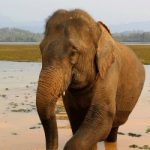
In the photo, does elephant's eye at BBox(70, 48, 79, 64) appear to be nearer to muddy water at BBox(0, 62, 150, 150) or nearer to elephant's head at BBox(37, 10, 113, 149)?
elephant's head at BBox(37, 10, 113, 149)

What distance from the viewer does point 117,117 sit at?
29.4 feet

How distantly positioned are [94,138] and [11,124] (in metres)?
5.83

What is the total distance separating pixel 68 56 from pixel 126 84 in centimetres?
229

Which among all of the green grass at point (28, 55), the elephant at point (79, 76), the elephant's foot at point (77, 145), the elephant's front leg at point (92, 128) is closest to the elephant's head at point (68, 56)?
the elephant at point (79, 76)

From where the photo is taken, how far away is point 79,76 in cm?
703

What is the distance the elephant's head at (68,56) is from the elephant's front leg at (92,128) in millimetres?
449

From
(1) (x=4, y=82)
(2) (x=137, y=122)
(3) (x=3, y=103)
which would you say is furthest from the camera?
(1) (x=4, y=82)

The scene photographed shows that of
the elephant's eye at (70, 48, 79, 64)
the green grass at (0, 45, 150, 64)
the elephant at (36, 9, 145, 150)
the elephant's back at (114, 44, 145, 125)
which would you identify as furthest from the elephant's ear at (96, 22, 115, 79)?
the green grass at (0, 45, 150, 64)

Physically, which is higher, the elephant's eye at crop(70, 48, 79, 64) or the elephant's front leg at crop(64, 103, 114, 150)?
the elephant's eye at crop(70, 48, 79, 64)

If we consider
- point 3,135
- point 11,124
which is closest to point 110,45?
point 3,135

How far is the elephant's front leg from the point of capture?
717 centimetres

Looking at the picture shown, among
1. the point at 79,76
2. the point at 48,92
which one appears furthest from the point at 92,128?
the point at 48,92

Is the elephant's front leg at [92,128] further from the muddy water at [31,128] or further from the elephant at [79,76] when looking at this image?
the muddy water at [31,128]

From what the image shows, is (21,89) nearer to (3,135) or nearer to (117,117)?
(3,135)
